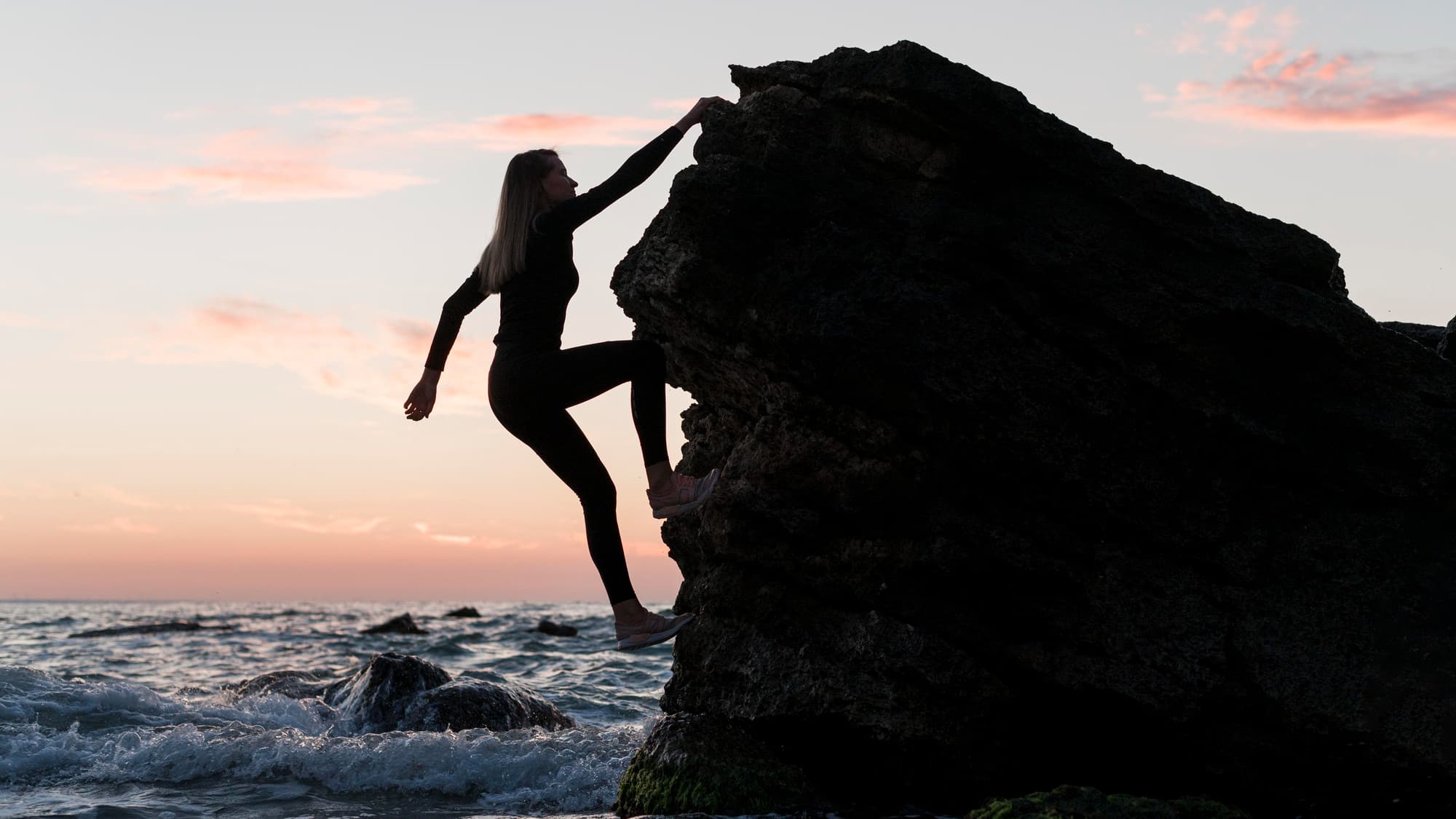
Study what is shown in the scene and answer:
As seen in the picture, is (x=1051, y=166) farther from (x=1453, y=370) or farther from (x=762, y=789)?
(x=762, y=789)

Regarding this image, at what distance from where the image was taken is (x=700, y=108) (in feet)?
24.9

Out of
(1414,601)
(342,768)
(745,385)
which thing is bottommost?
(342,768)

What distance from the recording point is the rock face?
665 centimetres

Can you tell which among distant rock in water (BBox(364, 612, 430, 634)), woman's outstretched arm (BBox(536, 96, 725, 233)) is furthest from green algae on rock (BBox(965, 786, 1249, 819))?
distant rock in water (BBox(364, 612, 430, 634))

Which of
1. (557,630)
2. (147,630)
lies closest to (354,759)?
(557,630)

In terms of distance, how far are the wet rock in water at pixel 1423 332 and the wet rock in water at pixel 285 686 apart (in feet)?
42.0

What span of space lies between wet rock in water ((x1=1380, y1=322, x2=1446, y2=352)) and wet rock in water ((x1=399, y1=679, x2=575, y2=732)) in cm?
912

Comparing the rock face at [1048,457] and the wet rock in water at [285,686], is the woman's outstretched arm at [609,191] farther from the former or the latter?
the wet rock in water at [285,686]

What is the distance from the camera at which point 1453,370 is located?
23.7 feet

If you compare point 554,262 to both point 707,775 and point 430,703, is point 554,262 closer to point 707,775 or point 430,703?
→ point 707,775

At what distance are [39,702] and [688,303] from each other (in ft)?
33.6

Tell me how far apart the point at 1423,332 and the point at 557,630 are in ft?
78.9

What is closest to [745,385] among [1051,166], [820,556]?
[820,556]

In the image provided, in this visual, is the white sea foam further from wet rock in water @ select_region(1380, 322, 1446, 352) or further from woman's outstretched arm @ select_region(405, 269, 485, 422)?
wet rock in water @ select_region(1380, 322, 1446, 352)
